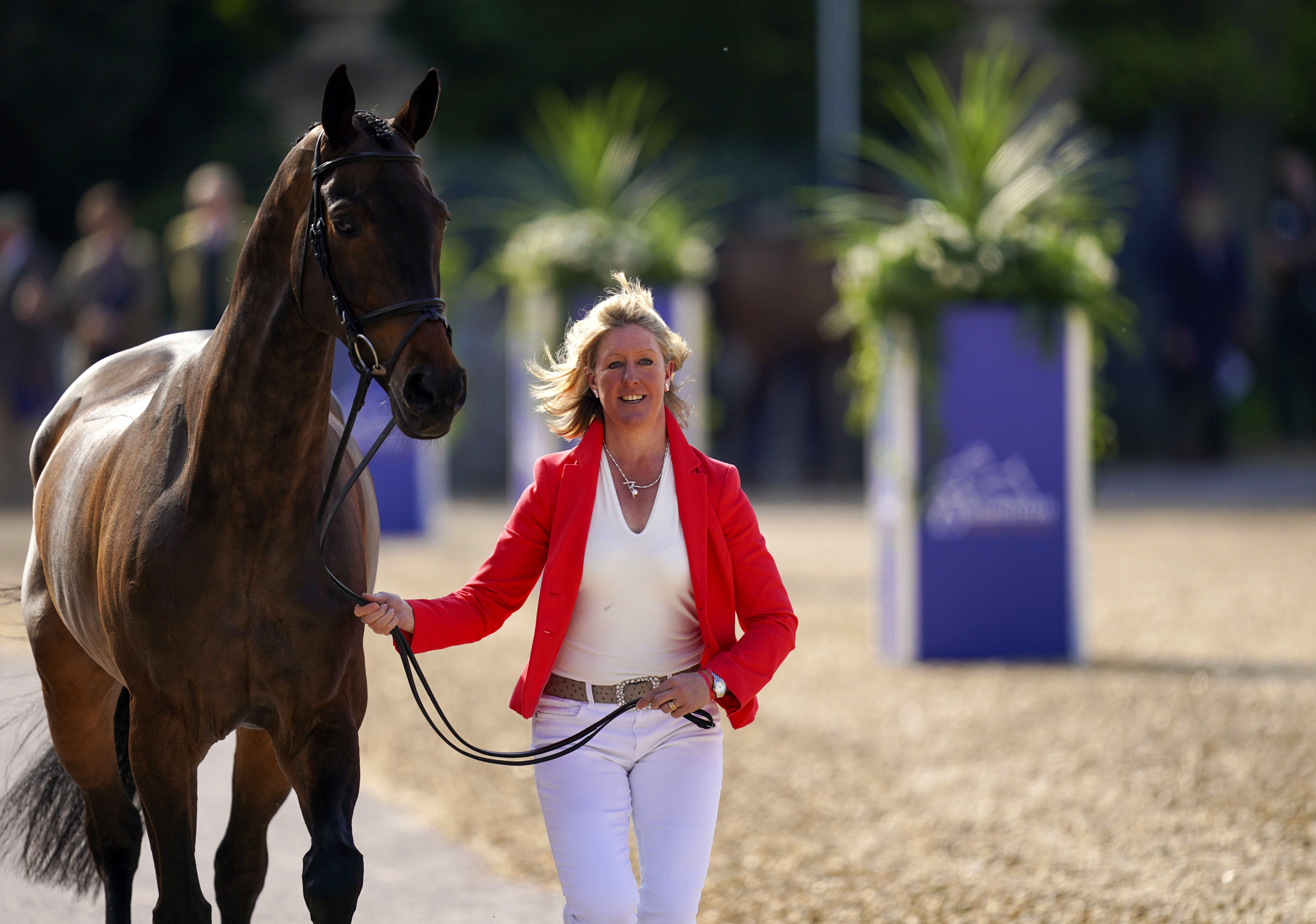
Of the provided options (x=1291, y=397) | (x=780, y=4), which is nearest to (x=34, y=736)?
(x=1291, y=397)

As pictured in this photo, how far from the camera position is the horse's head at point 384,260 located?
2.75 metres

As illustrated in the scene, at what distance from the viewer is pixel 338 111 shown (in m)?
2.88

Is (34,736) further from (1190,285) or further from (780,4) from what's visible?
(780,4)

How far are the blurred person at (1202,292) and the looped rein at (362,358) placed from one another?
42.6 ft

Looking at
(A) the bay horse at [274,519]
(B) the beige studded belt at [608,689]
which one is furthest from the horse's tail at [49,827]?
(B) the beige studded belt at [608,689]

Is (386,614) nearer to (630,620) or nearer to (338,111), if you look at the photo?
(630,620)

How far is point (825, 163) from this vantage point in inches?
687

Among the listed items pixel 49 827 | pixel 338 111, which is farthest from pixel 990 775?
pixel 338 111

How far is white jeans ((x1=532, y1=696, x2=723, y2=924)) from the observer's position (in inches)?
120

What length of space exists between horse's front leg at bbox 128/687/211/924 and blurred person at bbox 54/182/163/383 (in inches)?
317

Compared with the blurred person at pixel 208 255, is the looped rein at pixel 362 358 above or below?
below

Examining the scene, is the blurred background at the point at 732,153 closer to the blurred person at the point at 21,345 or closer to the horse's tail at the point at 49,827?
the blurred person at the point at 21,345

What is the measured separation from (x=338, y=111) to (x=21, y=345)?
11.9 meters

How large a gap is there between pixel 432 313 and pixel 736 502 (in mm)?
771
